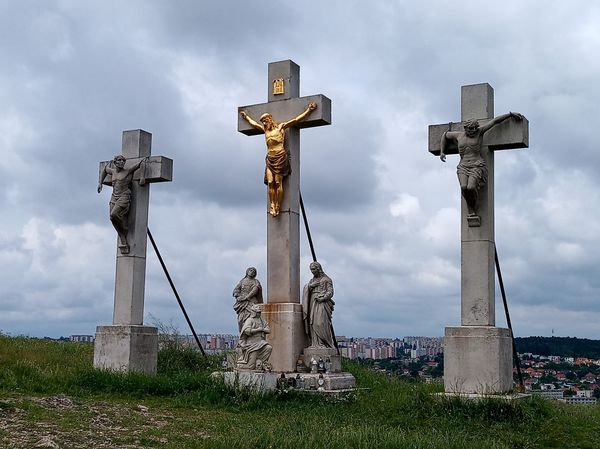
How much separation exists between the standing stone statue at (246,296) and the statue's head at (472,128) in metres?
4.68

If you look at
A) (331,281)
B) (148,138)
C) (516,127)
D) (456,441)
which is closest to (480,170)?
(516,127)

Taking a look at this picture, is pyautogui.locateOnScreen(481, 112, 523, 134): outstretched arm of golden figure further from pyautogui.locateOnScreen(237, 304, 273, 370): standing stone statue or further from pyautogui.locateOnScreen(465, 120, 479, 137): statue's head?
pyautogui.locateOnScreen(237, 304, 273, 370): standing stone statue

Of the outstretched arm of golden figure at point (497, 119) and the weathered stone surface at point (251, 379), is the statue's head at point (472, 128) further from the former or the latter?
the weathered stone surface at point (251, 379)

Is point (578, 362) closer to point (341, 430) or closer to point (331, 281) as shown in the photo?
point (331, 281)

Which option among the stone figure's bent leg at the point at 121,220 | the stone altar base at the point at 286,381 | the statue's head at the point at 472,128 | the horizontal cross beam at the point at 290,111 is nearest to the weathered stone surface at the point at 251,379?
the stone altar base at the point at 286,381

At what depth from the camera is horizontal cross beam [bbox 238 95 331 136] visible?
48.2 feet

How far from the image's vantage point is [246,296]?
1412 cm

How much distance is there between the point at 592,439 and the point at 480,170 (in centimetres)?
427

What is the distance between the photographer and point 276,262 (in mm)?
Result: 14609

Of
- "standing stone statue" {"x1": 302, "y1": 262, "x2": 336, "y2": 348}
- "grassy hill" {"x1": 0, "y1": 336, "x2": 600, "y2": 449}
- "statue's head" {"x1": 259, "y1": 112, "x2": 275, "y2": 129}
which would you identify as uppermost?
"statue's head" {"x1": 259, "y1": 112, "x2": 275, "y2": 129}

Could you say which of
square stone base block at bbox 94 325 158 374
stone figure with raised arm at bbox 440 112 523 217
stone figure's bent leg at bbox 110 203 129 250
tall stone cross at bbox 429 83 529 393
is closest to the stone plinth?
tall stone cross at bbox 429 83 529 393

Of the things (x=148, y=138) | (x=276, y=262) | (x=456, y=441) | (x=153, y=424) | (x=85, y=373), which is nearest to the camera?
(x=456, y=441)

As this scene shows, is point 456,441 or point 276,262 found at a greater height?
point 276,262

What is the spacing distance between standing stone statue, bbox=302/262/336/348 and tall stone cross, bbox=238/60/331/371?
180mm
